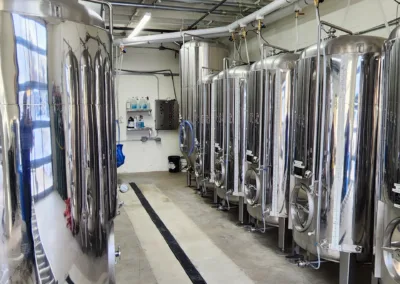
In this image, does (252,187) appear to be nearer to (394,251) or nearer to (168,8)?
(394,251)

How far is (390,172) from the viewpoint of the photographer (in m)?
1.95

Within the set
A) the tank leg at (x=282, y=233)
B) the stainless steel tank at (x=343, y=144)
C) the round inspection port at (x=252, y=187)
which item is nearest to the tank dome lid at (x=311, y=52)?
the stainless steel tank at (x=343, y=144)

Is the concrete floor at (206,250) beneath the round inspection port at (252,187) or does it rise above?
beneath

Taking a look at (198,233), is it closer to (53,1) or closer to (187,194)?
(187,194)

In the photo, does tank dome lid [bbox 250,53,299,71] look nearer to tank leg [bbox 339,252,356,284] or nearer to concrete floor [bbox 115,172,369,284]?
tank leg [bbox 339,252,356,284]

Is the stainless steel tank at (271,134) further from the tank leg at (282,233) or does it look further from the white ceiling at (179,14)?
the white ceiling at (179,14)

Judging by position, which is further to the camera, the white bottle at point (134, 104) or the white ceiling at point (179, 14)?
the white bottle at point (134, 104)

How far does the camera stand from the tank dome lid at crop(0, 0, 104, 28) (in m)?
1.44

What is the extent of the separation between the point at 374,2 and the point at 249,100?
1463mm

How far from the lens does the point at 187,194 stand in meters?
5.50

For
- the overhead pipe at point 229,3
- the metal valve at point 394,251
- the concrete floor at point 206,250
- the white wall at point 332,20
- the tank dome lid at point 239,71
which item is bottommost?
the concrete floor at point 206,250

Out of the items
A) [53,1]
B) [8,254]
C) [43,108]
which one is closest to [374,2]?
[53,1]

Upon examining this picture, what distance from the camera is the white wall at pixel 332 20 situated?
3133mm

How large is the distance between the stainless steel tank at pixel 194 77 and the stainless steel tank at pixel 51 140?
11.0 feet
